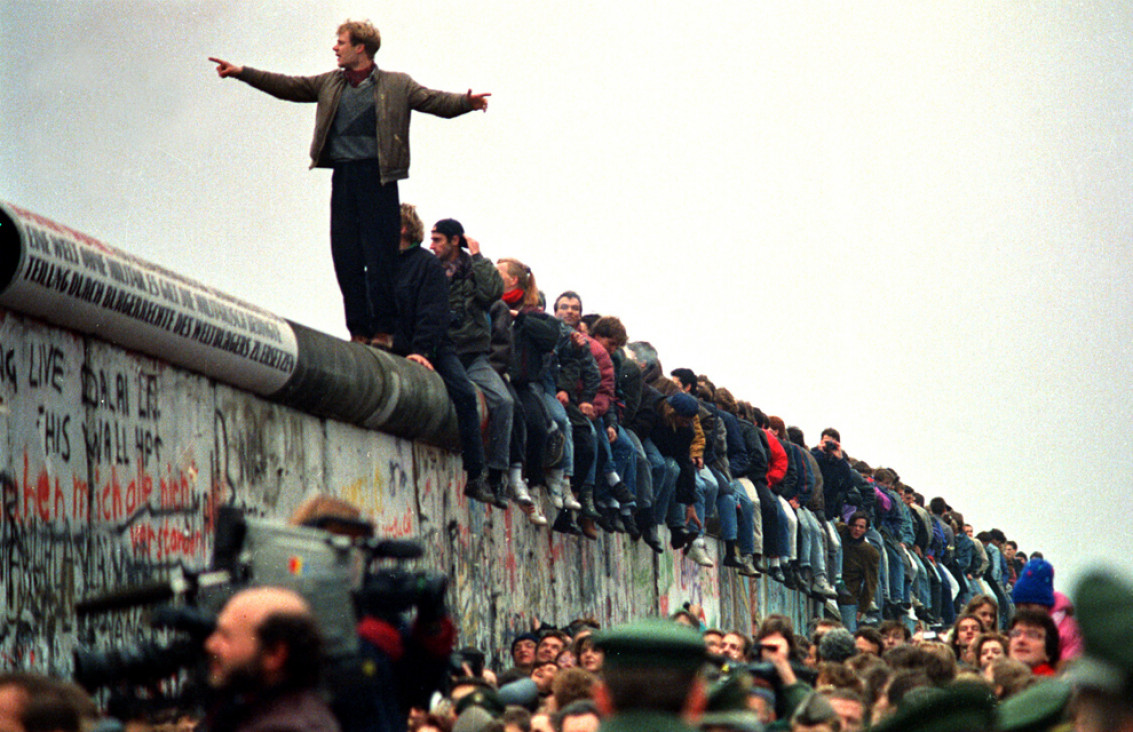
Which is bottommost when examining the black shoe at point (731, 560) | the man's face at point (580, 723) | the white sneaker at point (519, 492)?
the man's face at point (580, 723)

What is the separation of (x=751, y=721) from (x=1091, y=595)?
1.99 meters

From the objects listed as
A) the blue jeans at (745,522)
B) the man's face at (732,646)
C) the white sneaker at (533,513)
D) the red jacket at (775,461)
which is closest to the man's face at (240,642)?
the man's face at (732,646)

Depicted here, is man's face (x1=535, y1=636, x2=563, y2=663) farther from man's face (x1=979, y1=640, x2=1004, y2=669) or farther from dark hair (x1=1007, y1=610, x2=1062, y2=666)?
dark hair (x1=1007, y1=610, x2=1062, y2=666)

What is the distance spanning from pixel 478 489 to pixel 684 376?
7.66m

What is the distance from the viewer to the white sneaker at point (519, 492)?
51.3 ft

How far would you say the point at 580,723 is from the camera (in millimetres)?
8141

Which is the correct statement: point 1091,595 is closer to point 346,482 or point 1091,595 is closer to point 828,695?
point 828,695

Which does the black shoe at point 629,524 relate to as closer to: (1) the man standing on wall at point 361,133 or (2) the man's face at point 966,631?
(1) the man standing on wall at point 361,133

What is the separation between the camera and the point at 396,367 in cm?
1388

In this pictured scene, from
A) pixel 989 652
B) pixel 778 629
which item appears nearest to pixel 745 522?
pixel 989 652

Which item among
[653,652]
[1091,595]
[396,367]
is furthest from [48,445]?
[1091,595]

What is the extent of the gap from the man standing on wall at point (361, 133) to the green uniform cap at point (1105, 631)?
33.4 feet

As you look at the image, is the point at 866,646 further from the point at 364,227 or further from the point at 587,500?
the point at 587,500

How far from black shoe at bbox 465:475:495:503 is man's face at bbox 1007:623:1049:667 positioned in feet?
17.3
